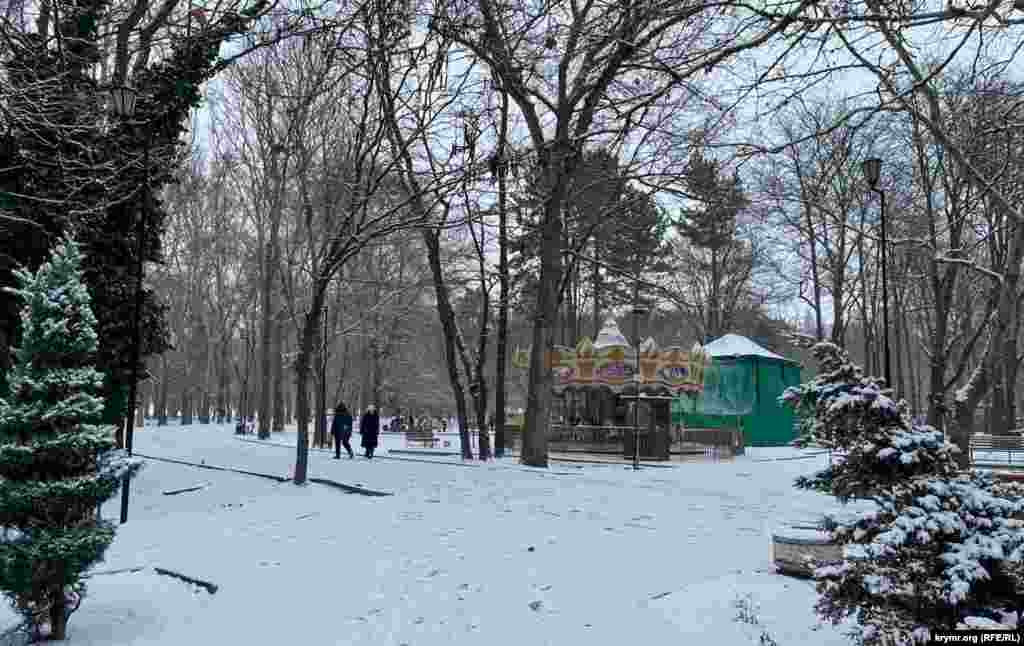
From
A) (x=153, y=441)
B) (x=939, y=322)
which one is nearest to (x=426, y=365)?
(x=153, y=441)

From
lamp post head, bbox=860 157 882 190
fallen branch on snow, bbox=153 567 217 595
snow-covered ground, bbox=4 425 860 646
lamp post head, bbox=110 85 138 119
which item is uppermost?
lamp post head, bbox=860 157 882 190

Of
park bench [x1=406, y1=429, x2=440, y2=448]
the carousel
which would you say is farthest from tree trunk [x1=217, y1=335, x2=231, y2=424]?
the carousel

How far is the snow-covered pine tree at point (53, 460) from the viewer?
5547mm

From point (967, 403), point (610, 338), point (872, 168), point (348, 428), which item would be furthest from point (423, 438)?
point (967, 403)

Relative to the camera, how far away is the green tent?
3095 centimetres

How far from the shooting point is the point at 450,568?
24.5 ft

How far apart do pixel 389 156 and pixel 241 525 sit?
14.3 meters

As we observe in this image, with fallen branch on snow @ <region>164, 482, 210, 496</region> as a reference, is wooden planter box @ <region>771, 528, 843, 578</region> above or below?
above

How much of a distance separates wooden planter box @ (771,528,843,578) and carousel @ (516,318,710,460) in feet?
51.0

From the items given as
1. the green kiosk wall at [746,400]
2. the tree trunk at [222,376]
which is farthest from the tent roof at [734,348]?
the tree trunk at [222,376]

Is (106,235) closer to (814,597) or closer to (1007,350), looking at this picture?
(814,597)

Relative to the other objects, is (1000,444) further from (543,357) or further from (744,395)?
(543,357)

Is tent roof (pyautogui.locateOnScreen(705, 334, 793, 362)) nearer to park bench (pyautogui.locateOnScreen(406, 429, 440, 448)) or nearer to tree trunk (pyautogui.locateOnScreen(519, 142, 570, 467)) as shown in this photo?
park bench (pyautogui.locateOnScreen(406, 429, 440, 448))

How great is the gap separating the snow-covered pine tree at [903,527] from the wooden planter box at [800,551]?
7.04 feet
